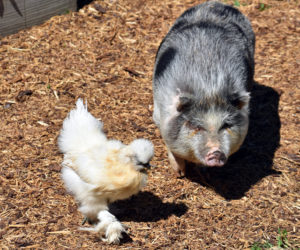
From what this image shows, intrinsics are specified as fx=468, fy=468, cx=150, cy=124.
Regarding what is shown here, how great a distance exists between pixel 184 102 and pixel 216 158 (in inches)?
28.6

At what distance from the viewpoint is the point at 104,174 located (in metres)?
4.70

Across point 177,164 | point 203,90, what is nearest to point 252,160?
point 177,164

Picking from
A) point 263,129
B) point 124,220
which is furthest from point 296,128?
point 124,220

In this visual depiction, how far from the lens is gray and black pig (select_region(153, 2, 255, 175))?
5.28 metres

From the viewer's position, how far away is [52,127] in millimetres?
6309

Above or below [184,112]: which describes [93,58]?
below

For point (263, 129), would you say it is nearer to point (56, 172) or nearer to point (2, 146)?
point (56, 172)

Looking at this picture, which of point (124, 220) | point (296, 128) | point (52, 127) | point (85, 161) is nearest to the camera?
point (85, 161)

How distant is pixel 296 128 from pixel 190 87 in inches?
85.2

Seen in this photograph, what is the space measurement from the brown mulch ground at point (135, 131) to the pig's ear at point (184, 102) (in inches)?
40.9

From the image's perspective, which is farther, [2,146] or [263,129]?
[263,129]

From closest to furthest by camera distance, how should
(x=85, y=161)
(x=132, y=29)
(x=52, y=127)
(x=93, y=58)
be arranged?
(x=85, y=161) < (x=52, y=127) < (x=93, y=58) < (x=132, y=29)

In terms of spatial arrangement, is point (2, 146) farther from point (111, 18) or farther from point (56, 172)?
point (111, 18)

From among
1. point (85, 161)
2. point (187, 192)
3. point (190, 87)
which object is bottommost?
point (187, 192)
